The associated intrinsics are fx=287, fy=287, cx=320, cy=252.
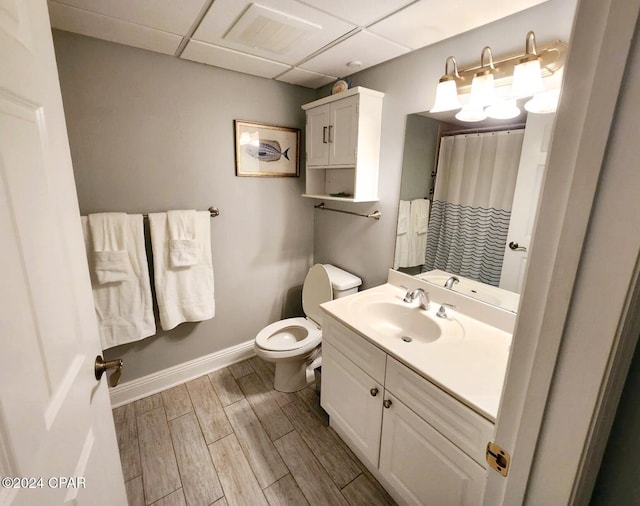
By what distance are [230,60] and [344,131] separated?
0.80 metres

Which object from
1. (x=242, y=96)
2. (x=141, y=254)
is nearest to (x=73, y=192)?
(x=141, y=254)

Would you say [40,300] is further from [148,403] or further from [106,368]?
[148,403]

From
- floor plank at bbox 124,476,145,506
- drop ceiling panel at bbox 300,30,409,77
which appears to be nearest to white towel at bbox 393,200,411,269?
drop ceiling panel at bbox 300,30,409,77

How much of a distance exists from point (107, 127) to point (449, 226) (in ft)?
6.43

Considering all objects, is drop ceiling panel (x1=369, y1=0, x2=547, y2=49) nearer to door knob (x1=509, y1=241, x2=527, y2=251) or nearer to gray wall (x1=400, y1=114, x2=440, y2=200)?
gray wall (x1=400, y1=114, x2=440, y2=200)

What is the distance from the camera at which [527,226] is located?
49.2 inches

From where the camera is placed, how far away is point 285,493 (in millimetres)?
1371

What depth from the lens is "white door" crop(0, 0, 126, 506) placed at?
437mm

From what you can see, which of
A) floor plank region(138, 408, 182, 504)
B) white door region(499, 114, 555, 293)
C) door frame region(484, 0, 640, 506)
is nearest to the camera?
door frame region(484, 0, 640, 506)

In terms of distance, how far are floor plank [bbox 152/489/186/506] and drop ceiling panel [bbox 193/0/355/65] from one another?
220 centimetres

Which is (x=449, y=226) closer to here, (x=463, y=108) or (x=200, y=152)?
(x=463, y=108)

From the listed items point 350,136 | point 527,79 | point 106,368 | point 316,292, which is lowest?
point 316,292

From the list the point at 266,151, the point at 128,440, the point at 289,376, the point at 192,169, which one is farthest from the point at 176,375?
the point at 266,151

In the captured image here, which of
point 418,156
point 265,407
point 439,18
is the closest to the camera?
point 439,18
